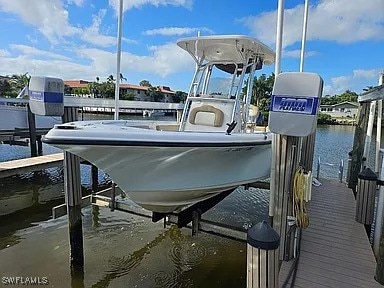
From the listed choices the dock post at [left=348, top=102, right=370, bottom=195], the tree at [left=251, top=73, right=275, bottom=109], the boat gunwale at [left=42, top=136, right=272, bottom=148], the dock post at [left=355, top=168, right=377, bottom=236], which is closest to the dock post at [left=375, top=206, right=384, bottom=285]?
the dock post at [left=355, top=168, right=377, bottom=236]

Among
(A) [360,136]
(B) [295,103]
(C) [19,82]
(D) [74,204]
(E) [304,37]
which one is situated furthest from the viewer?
(C) [19,82]

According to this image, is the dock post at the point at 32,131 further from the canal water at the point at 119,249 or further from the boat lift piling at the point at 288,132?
the boat lift piling at the point at 288,132

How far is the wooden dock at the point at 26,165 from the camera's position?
22.5 feet

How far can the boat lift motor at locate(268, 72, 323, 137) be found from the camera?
10.7 ft

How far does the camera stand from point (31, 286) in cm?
434

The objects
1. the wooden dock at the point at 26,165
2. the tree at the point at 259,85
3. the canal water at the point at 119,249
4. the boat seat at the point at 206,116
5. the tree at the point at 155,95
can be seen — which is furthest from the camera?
the tree at the point at 155,95

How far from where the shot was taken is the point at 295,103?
3295 mm

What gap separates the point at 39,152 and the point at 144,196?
10.0 meters

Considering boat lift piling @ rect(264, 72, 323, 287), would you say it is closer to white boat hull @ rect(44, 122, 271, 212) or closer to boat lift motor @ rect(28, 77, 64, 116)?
white boat hull @ rect(44, 122, 271, 212)

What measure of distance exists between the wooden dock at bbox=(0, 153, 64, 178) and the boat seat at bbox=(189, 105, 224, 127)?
173 inches

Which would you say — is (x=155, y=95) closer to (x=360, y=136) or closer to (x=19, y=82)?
(x=19, y=82)

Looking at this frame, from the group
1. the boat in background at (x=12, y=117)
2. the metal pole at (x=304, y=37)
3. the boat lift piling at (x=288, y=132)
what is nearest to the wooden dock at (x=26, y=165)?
the boat in background at (x=12, y=117)

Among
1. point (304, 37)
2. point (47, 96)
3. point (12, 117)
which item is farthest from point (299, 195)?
point (12, 117)

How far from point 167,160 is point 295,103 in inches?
62.8
